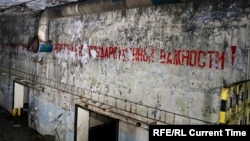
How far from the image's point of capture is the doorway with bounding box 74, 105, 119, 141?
253 inches

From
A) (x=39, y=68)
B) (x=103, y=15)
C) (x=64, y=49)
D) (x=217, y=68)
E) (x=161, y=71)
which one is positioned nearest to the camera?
(x=217, y=68)

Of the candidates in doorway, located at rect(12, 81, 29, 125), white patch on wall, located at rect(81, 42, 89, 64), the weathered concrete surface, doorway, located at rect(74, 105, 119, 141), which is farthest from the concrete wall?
doorway, located at rect(12, 81, 29, 125)

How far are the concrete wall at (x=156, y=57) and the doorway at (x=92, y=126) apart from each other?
31cm

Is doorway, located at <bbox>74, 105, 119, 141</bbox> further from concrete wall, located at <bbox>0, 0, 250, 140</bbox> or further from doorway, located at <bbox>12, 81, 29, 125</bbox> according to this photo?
doorway, located at <bbox>12, 81, 29, 125</bbox>

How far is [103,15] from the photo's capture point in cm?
558

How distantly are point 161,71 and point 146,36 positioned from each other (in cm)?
69

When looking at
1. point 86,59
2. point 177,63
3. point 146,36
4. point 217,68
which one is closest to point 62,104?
point 86,59

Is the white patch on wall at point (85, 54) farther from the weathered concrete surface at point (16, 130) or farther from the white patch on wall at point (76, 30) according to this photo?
the weathered concrete surface at point (16, 130)

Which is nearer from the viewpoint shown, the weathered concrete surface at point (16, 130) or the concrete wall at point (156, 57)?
the concrete wall at point (156, 57)

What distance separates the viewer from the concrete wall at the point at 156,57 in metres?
3.54

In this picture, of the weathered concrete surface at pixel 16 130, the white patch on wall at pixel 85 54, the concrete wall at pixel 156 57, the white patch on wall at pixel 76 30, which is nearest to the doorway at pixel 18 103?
the weathered concrete surface at pixel 16 130

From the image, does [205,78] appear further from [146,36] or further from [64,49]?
[64,49]

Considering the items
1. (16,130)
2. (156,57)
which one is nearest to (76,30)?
(156,57)

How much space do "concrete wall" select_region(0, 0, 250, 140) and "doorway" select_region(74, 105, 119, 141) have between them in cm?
31
